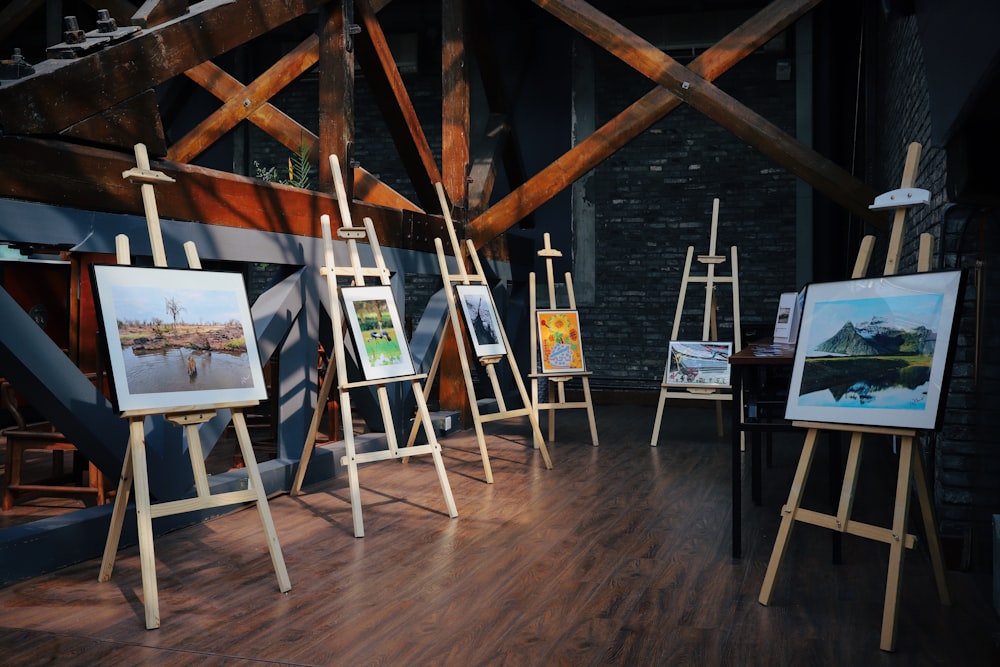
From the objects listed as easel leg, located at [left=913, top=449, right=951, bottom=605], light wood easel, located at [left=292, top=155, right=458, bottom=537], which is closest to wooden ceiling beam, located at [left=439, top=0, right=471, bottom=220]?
light wood easel, located at [left=292, top=155, right=458, bottom=537]

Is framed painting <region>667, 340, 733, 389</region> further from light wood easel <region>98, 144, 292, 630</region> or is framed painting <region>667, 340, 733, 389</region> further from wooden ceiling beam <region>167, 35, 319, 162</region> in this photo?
light wood easel <region>98, 144, 292, 630</region>

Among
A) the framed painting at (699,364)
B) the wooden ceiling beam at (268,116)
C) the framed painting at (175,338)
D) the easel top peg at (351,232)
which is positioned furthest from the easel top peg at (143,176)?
the framed painting at (699,364)

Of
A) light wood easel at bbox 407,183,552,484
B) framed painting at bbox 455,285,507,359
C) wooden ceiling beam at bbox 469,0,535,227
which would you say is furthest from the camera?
wooden ceiling beam at bbox 469,0,535,227

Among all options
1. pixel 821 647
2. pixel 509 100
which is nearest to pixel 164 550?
pixel 821 647

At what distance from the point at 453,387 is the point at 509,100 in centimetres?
311

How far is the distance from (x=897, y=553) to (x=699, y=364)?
3.93m

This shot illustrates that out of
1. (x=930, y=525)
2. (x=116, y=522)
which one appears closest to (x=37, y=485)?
(x=116, y=522)

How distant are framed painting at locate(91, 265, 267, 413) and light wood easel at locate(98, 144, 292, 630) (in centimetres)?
6

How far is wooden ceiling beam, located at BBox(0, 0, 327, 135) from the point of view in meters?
3.32

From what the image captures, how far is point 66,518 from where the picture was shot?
11.3 feet

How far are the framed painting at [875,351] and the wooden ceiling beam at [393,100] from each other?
3.62 m

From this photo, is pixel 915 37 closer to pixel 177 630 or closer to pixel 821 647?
pixel 821 647

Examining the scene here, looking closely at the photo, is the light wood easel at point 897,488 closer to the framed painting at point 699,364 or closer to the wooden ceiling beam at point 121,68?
the wooden ceiling beam at point 121,68

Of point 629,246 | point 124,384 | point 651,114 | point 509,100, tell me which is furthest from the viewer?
point 629,246
